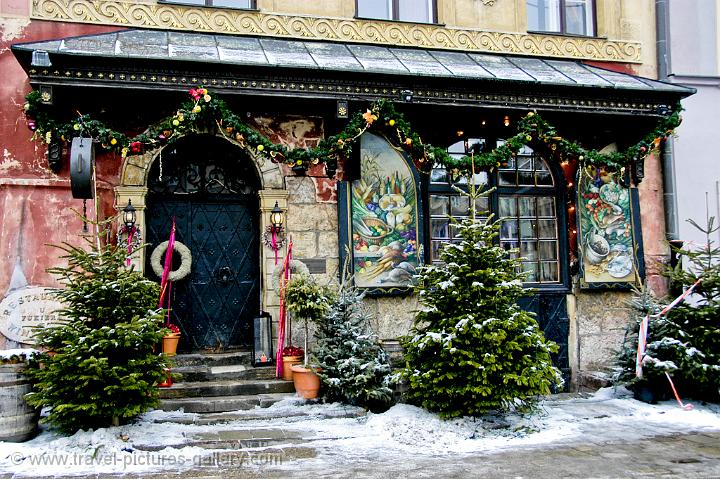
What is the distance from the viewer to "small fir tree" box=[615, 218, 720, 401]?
30.1ft

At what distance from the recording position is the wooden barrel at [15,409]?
7246mm

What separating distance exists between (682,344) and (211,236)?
6.84 m

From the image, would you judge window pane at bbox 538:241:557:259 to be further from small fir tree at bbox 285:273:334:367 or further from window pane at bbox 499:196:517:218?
small fir tree at bbox 285:273:334:367

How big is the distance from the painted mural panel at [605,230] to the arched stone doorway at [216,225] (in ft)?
16.4

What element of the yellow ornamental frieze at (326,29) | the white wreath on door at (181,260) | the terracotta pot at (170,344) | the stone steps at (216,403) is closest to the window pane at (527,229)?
the yellow ornamental frieze at (326,29)

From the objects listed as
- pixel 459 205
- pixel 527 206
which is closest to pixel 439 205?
pixel 459 205

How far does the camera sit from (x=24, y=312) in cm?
920

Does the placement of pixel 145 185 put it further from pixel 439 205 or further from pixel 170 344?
pixel 439 205

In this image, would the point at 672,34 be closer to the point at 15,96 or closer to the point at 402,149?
the point at 402,149

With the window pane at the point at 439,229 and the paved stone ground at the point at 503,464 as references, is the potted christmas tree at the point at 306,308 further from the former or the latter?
the window pane at the point at 439,229

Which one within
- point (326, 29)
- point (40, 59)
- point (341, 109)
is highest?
point (326, 29)

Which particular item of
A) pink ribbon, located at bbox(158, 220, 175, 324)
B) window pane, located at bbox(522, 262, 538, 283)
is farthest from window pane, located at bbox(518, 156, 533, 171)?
pink ribbon, located at bbox(158, 220, 175, 324)

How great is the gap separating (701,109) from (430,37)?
16.4ft

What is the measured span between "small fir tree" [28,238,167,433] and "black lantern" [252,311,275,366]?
1933 mm
